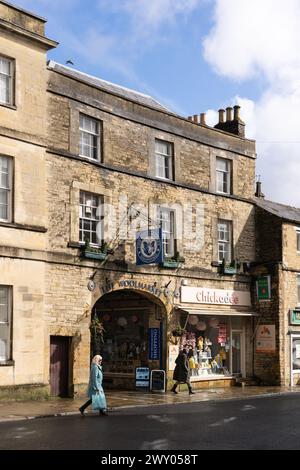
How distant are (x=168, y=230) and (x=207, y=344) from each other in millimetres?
5107

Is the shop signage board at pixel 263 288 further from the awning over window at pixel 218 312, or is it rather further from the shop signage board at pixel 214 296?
the awning over window at pixel 218 312

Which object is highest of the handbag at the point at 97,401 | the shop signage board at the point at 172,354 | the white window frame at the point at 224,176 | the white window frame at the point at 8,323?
the white window frame at the point at 224,176

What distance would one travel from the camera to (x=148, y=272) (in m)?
26.3

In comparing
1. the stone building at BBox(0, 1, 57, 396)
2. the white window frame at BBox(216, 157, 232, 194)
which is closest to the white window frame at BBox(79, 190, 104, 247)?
the stone building at BBox(0, 1, 57, 396)

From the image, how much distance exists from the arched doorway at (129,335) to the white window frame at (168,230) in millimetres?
1993

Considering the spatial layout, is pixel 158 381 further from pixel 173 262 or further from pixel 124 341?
pixel 173 262

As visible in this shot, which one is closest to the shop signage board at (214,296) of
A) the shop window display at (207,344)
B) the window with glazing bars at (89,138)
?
the shop window display at (207,344)

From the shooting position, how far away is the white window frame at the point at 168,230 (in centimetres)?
2738

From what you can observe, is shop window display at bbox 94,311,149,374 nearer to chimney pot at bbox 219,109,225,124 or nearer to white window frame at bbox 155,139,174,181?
white window frame at bbox 155,139,174,181

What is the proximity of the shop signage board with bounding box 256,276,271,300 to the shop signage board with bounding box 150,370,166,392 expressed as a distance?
670cm

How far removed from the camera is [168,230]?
90.4 ft

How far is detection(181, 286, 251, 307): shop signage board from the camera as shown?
27938 mm

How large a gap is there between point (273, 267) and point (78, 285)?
33.5 feet
